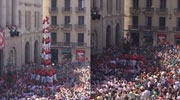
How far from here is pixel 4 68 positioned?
1989 inches

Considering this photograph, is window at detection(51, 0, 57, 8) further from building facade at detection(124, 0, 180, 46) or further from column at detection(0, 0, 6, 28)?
building facade at detection(124, 0, 180, 46)

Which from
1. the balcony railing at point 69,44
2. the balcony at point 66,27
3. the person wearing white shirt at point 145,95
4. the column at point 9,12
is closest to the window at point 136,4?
the balcony at point 66,27

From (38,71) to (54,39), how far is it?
758 inches

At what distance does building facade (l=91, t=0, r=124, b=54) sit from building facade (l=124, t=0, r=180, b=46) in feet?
7.78

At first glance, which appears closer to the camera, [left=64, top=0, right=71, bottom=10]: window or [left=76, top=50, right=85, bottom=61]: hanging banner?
[left=76, top=50, right=85, bottom=61]: hanging banner

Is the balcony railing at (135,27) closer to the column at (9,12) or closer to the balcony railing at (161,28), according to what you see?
the balcony railing at (161,28)

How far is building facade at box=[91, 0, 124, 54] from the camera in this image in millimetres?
62031

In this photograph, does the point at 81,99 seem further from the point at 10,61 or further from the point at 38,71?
the point at 10,61

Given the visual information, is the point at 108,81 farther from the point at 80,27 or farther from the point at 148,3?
the point at 148,3

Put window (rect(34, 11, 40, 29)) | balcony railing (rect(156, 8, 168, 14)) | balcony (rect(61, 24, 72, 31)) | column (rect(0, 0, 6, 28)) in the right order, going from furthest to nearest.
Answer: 1. balcony railing (rect(156, 8, 168, 14))
2. balcony (rect(61, 24, 72, 31))
3. window (rect(34, 11, 40, 29))
4. column (rect(0, 0, 6, 28))

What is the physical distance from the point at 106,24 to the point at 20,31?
1498 centimetres

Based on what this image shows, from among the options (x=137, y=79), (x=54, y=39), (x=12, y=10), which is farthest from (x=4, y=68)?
(x=137, y=79)

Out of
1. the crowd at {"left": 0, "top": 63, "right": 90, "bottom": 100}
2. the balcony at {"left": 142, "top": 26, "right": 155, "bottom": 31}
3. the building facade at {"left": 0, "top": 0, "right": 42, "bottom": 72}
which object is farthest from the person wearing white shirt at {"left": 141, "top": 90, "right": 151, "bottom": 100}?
the balcony at {"left": 142, "top": 26, "right": 155, "bottom": 31}

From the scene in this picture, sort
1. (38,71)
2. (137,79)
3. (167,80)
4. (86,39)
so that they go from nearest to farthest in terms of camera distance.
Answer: (167,80) < (137,79) < (38,71) < (86,39)
